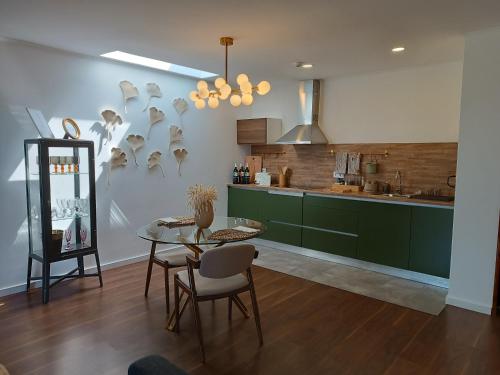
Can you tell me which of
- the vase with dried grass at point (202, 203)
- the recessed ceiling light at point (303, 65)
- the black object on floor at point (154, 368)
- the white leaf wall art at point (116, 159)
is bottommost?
the black object on floor at point (154, 368)

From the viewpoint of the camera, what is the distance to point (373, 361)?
2.34 meters

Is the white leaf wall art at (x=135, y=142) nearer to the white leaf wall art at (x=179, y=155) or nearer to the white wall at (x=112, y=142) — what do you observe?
the white wall at (x=112, y=142)

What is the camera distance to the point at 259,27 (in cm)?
278

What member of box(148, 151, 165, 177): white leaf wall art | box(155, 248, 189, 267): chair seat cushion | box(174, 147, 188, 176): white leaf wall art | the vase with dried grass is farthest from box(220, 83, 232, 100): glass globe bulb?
box(174, 147, 188, 176): white leaf wall art

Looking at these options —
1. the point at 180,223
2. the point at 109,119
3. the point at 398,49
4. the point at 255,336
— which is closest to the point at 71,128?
the point at 109,119

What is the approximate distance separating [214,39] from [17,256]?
2.73 meters

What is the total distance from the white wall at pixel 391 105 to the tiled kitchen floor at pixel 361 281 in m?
1.62

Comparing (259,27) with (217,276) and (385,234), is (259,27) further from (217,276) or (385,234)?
(385,234)

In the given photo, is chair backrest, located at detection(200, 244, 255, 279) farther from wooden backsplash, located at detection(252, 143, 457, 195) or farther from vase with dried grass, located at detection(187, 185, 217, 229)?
wooden backsplash, located at detection(252, 143, 457, 195)

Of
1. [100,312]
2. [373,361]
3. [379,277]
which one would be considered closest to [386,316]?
[373,361]

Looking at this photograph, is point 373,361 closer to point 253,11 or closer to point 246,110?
point 253,11

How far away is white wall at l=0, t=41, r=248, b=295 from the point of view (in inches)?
128

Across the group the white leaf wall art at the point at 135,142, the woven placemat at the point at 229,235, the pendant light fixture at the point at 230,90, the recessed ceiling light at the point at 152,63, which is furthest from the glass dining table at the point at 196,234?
the recessed ceiling light at the point at 152,63

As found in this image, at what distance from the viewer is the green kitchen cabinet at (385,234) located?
12.4 feet
